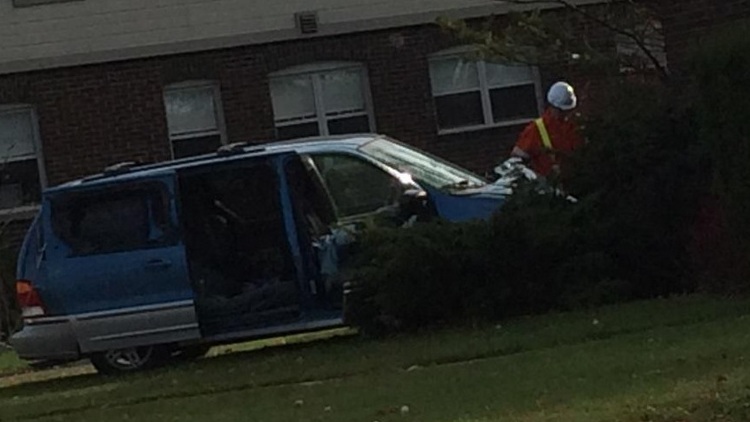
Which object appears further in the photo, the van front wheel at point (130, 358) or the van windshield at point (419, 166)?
the van front wheel at point (130, 358)

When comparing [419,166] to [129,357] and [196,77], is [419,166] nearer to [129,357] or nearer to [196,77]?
[129,357]

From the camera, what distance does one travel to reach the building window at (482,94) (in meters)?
27.0

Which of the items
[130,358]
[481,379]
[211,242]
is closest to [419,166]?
[211,242]

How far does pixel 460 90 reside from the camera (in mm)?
27078

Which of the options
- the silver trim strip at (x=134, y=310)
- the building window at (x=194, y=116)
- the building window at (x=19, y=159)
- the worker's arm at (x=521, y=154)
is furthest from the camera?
the building window at (x=194, y=116)

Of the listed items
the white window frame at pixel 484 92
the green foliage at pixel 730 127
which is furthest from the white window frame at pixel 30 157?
the green foliage at pixel 730 127

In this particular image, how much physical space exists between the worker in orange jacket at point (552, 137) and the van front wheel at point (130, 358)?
10.9ft

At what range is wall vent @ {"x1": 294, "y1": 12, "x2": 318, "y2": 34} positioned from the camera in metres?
26.2

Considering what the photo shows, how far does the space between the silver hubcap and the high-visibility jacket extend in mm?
3428

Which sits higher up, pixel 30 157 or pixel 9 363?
pixel 30 157

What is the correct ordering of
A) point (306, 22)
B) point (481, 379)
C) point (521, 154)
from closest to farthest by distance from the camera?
point (481, 379)
point (521, 154)
point (306, 22)

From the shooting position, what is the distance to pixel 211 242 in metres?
14.8

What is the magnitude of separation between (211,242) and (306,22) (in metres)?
11.8

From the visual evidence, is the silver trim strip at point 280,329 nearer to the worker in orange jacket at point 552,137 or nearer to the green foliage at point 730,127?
the worker in orange jacket at point 552,137
